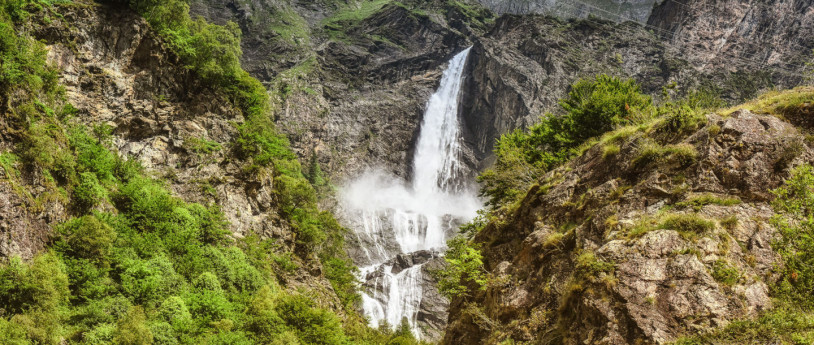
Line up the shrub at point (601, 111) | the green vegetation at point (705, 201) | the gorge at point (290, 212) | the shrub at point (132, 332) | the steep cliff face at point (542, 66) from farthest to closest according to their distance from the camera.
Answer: the steep cliff face at point (542, 66) → the shrub at point (601, 111) → the shrub at point (132, 332) → the green vegetation at point (705, 201) → the gorge at point (290, 212)

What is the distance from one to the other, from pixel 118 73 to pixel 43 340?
15.5m

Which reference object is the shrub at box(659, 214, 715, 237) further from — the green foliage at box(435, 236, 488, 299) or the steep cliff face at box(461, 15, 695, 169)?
the steep cliff face at box(461, 15, 695, 169)

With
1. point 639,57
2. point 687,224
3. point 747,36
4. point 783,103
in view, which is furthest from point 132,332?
point 747,36

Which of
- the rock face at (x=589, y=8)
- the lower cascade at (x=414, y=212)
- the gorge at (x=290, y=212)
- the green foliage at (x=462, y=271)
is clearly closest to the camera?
the gorge at (x=290, y=212)

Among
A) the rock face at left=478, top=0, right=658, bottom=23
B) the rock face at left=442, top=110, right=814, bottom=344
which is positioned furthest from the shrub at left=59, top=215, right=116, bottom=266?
the rock face at left=478, top=0, right=658, bottom=23

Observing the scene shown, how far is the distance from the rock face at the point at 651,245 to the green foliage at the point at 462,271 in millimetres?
728

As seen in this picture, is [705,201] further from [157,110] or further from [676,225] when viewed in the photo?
[157,110]

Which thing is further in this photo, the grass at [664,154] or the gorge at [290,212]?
the grass at [664,154]

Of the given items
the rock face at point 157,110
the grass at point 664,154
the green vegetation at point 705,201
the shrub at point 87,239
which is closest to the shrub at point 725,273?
the green vegetation at point 705,201

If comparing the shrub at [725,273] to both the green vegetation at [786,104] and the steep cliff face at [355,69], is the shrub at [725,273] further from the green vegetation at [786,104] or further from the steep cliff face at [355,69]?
the steep cliff face at [355,69]

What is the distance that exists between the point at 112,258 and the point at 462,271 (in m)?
12.7

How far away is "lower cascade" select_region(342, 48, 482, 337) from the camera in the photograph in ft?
186

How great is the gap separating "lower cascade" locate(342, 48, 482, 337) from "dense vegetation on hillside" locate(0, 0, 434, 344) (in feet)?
109

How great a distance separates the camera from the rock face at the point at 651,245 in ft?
27.0
